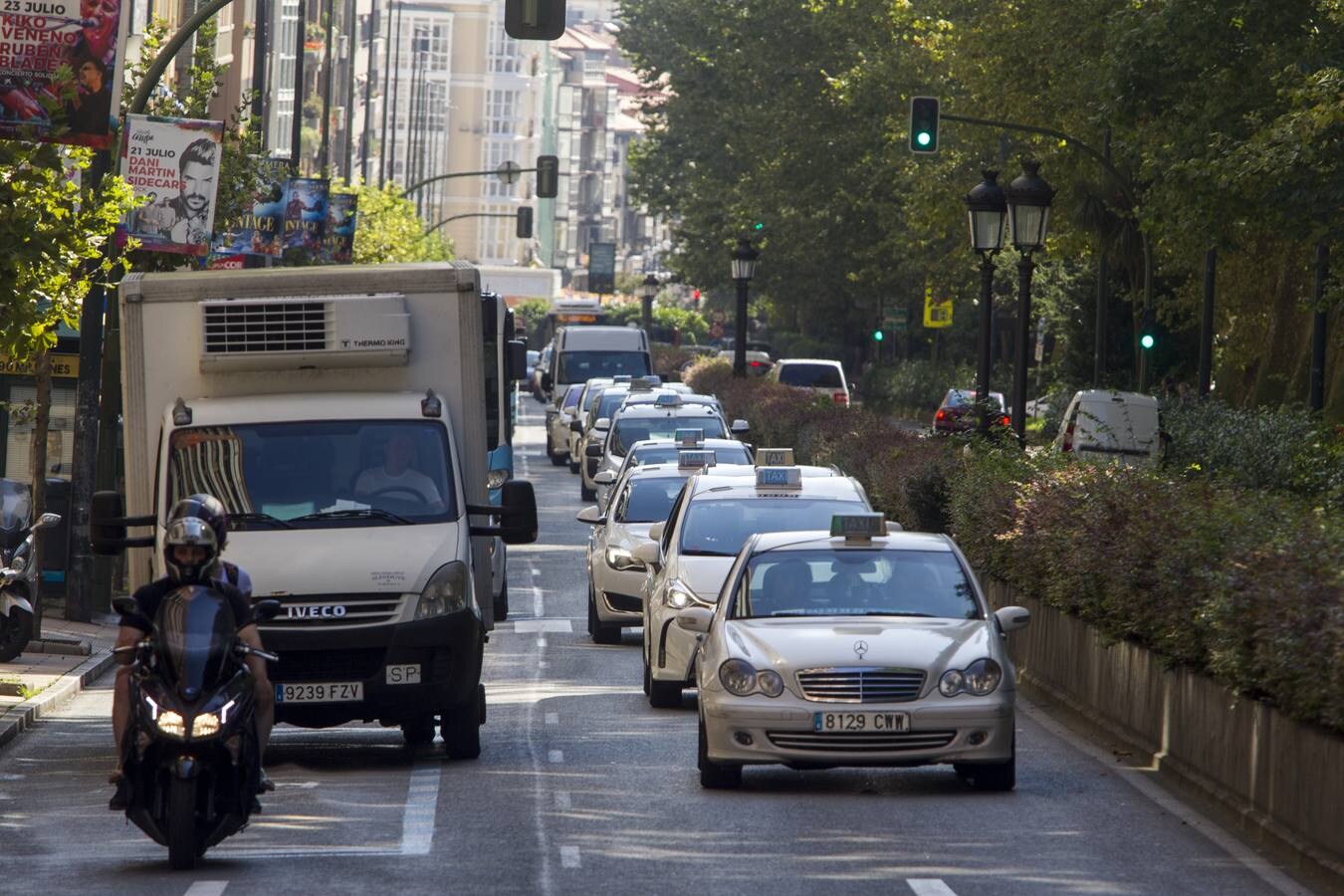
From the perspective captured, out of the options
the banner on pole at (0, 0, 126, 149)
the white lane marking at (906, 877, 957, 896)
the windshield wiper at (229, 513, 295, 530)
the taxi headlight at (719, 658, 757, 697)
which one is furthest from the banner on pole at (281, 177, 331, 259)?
the white lane marking at (906, 877, 957, 896)

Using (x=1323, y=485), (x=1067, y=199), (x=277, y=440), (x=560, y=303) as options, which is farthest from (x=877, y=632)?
(x=560, y=303)

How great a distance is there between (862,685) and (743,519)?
6207 mm

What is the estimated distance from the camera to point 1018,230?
2775cm

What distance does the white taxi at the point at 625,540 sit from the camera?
22.5 meters

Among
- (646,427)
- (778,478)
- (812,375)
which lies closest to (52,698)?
(778,478)

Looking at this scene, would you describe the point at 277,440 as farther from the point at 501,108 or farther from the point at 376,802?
the point at 501,108

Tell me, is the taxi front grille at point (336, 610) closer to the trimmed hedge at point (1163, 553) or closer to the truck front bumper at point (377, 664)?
the truck front bumper at point (377, 664)

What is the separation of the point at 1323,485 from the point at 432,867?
499 inches

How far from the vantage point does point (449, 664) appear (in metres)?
14.5

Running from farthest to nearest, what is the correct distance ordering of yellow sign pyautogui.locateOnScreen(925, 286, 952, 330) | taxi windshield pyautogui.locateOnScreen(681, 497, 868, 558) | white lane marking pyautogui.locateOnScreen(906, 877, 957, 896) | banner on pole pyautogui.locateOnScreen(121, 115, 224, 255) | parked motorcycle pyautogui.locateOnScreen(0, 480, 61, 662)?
yellow sign pyautogui.locateOnScreen(925, 286, 952, 330)
banner on pole pyautogui.locateOnScreen(121, 115, 224, 255)
parked motorcycle pyautogui.locateOnScreen(0, 480, 61, 662)
taxi windshield pyautogui.locateOnScreen(681, 497, 868, 558)
white lane marking pyautogui.locateOnScreen(906, 877, 957, 896)

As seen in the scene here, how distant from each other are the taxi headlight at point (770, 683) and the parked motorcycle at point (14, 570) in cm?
792

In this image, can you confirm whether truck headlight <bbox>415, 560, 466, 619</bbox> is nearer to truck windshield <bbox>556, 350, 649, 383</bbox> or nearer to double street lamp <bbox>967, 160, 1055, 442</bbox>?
double street lamp <bbox>967, 160, 1055, 442</bbox>

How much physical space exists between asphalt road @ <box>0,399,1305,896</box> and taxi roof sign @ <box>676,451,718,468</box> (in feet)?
23.6

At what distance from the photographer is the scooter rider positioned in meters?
10.8
